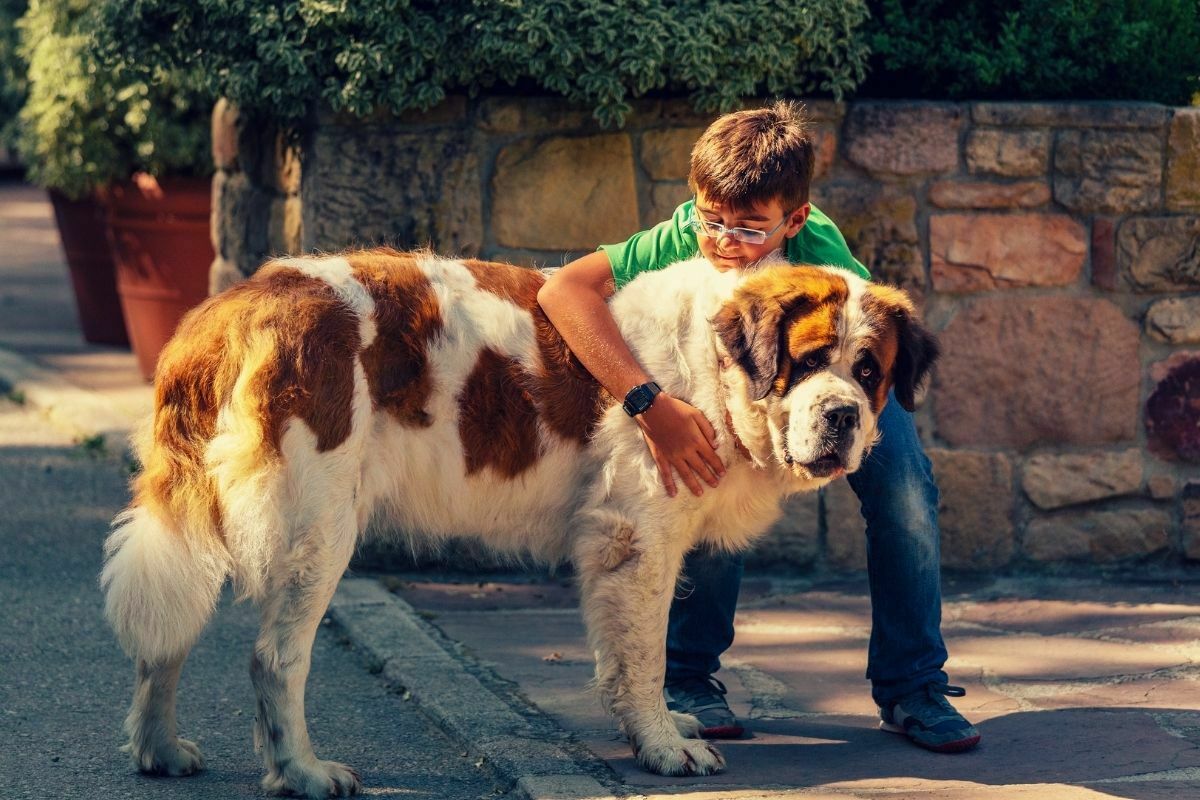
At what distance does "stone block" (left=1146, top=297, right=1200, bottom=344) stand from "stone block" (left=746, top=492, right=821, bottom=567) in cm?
134

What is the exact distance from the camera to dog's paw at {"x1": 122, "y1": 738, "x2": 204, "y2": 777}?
11.8 ft

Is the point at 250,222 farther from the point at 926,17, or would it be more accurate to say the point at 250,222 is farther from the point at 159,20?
the point at 926,17

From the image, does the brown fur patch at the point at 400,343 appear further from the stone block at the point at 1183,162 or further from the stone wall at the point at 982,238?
the stone block at the point at 1183,162

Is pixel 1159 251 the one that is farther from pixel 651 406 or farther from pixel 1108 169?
pixel 651 406

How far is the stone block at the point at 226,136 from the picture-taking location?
20.1 feet

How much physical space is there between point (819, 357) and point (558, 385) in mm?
656

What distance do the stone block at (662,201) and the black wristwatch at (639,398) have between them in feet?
5.83

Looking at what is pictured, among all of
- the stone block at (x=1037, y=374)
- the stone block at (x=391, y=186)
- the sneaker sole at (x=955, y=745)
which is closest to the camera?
the sneaker sole at (x=955, y=745)

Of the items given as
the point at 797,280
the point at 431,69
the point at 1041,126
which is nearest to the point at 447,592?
the point at 431,69

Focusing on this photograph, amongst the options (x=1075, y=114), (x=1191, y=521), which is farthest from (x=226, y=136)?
(x=1191, y=521)

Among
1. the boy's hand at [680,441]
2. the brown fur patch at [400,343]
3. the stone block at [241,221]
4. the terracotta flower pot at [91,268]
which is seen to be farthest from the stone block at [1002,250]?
the terracotta flower pot at [91,268]

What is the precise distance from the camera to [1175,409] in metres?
5.38

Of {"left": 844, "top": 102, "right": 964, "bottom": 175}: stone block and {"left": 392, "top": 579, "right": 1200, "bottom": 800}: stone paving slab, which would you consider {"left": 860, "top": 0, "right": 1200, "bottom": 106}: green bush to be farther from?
{"left": 392, "top": 579, "right": 1200, "bottom": 800}: stone paving slab

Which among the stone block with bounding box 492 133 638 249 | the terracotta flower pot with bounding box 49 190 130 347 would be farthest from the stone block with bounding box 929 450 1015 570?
the terracotta flower pot with bounding box 49 190 130 347
